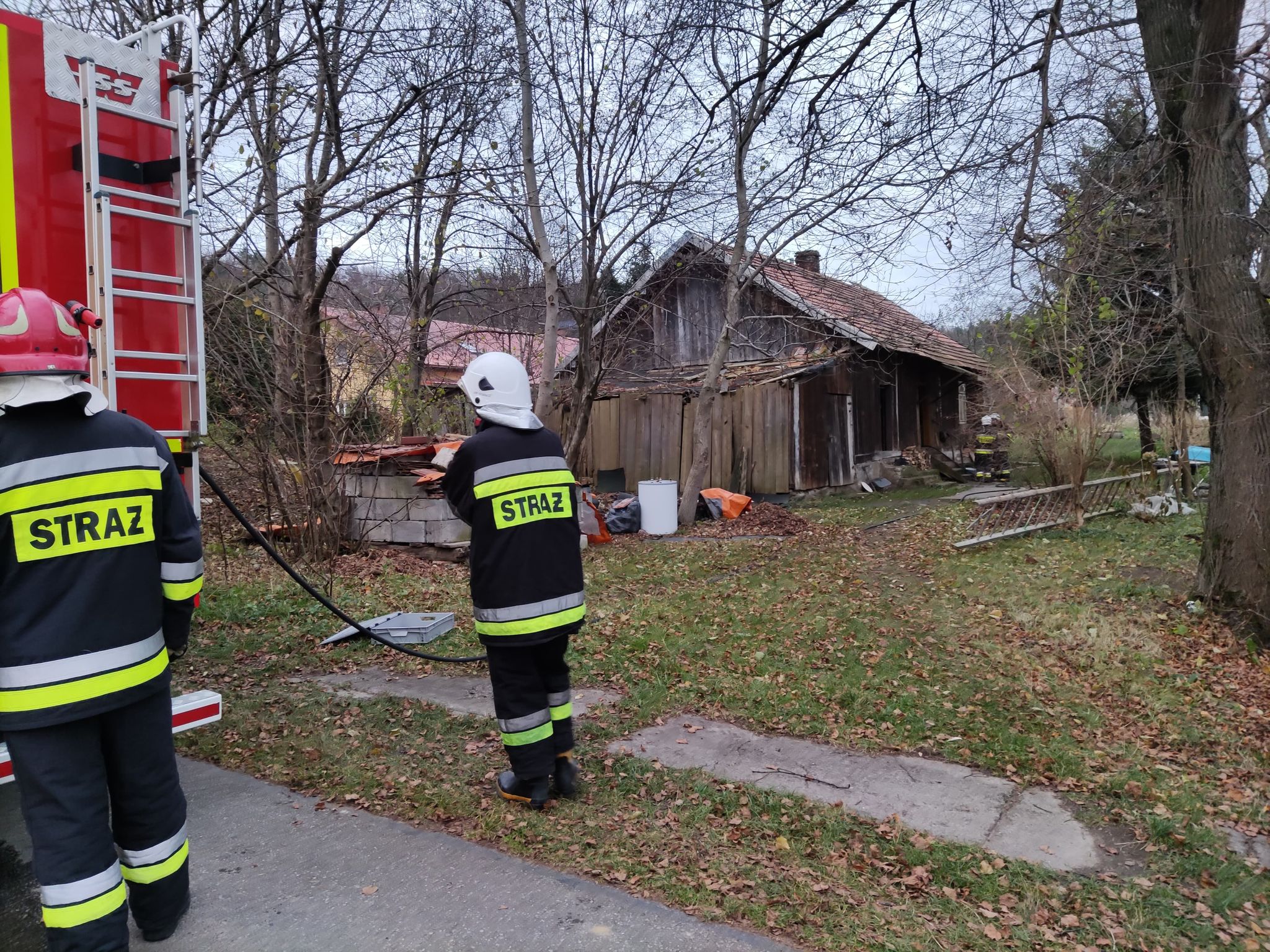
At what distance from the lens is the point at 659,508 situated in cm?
1358

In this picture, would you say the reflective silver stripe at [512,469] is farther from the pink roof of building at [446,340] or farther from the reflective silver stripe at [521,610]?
the pink roof of building at [446,340]

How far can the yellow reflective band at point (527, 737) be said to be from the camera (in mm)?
3766

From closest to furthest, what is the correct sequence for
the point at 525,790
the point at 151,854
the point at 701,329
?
the point at 151,854, the point at 525,790, the point at 701,329

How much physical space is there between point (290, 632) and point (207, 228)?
4.18 m

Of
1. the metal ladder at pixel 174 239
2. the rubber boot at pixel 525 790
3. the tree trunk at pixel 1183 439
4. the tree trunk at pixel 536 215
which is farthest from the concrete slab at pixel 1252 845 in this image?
the tree trunk at pixel 1183 439

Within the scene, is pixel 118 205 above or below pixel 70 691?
above

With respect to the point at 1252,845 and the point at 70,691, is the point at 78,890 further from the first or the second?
the point at 1252,845

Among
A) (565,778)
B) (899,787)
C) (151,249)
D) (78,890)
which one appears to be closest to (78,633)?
(78,890)

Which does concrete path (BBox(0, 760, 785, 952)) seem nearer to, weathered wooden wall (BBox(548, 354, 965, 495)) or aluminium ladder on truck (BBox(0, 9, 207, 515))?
aluminium ladder on truck (BBox(0, 9, 207, 515))

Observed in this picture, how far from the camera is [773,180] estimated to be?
13.2m

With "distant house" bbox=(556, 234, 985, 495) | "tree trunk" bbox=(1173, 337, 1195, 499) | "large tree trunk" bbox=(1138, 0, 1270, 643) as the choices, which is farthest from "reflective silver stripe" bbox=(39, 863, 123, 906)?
"tree trunk" bbox=(1173, 337, 1195, 499)

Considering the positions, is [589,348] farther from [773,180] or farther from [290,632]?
[290,632]

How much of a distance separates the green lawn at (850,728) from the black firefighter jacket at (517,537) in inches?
36.8

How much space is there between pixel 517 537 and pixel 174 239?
216cm
